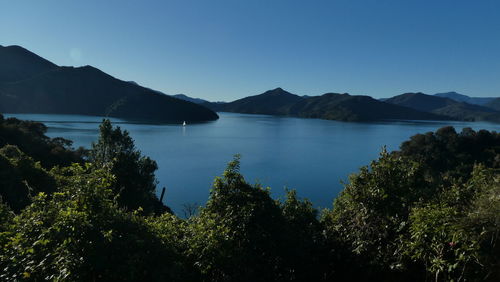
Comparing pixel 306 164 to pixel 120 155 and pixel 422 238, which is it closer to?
pixel 120 155

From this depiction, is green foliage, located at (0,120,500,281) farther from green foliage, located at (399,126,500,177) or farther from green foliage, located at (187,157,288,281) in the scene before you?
green foliage, located at (399,126,500,177)

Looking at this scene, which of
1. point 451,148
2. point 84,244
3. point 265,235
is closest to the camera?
point 84,244

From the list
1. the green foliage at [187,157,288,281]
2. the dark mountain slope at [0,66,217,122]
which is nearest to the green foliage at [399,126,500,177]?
the green foliage at [187,157,288,281]

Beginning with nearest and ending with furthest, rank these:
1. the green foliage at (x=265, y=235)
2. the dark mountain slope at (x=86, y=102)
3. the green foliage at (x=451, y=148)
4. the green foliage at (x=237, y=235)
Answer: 1. the green foliage at (x=265, y=235)
2. the green foliage at (x=237, y=235)
3. the green foliage at (x=451, y=148)
4. the dark mountain slope at (x=86, y=102)

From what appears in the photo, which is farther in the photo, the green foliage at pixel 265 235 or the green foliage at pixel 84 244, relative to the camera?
the green foliage at pixel 265 235

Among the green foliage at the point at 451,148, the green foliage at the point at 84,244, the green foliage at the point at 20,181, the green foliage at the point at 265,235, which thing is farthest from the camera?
the green foliage at the point at 451,148

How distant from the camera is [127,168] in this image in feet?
71.7

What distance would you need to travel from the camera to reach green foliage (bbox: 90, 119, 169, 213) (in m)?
20.5

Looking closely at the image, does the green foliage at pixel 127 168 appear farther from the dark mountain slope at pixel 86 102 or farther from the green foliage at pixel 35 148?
the dark mountain slope at pixel 86 102

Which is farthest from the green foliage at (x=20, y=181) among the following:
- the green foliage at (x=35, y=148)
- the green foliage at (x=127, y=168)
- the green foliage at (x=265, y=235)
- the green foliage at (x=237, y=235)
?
the green foliage at (x=35, y=148)

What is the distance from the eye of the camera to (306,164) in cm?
5575

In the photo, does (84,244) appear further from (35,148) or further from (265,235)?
(35,148)

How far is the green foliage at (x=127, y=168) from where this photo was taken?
67.4ft

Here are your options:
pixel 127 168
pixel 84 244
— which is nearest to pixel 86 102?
pixel 127 168
